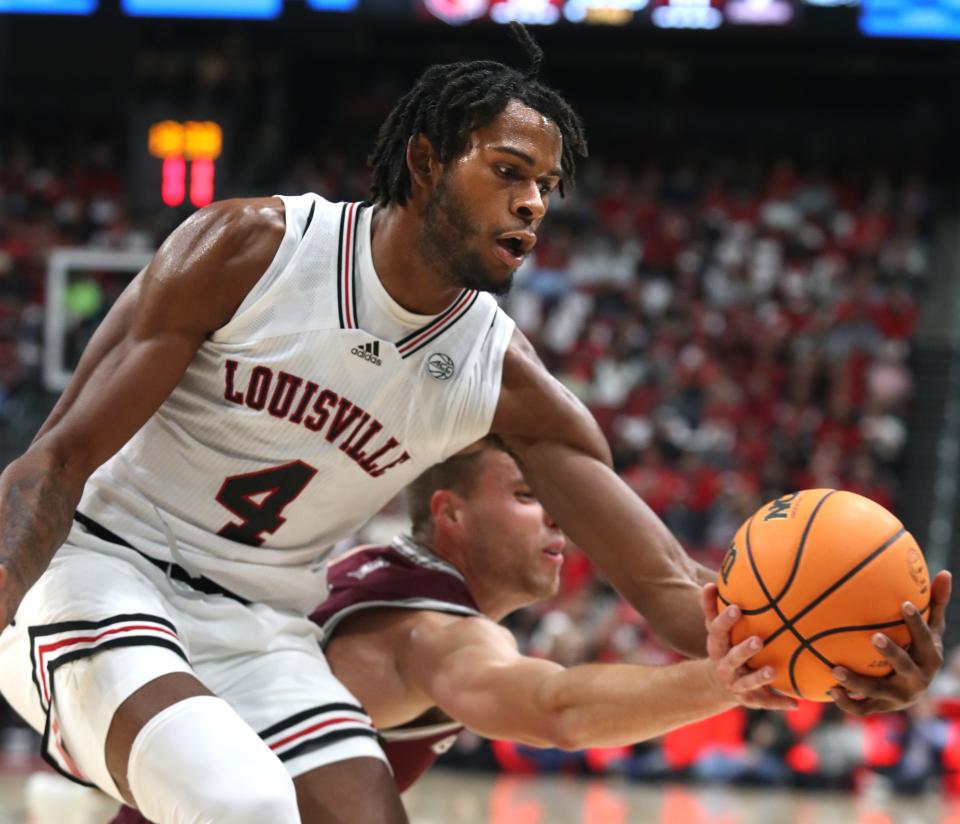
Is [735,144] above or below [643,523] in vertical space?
above

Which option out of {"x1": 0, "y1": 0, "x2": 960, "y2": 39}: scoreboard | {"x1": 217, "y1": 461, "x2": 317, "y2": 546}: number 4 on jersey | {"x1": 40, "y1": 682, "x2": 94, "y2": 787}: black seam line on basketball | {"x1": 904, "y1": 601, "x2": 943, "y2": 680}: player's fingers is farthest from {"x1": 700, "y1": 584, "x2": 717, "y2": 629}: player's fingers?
{"x1": 0, "y1": 0, "x2": 960, "y2": 39}: scoreboard

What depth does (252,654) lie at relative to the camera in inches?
154

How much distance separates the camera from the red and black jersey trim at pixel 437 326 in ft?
12.9

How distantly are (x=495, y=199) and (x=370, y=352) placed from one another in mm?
550

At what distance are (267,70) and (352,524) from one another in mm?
16644

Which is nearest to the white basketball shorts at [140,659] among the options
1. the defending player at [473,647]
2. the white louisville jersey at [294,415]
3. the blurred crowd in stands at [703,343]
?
the white louisville jersey at [294,415]

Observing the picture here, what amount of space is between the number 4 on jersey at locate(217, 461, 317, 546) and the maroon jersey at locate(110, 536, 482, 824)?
2.26 ft

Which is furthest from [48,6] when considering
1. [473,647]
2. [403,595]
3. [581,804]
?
[473,647]

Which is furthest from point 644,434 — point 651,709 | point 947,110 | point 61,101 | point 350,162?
point 651,709

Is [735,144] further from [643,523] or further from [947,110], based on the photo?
[643,523]

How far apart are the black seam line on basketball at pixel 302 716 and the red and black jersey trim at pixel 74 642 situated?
318 mm

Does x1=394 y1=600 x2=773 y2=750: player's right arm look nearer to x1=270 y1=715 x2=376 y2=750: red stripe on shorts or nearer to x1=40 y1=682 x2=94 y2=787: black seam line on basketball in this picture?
x1=270 y1=715 x2=376 y2=750: red stripe on shorts

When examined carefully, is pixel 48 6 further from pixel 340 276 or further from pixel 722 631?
pixel 722 631

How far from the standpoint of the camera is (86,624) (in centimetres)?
351
